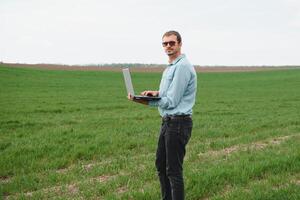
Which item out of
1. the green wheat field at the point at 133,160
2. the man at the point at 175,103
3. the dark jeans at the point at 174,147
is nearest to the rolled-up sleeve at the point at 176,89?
the man at the point at 175,103

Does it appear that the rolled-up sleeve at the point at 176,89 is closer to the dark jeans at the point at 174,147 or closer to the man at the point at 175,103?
the man at the point at 175,103

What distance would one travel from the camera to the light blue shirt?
16.4ft

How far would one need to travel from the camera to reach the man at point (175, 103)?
16.4ft

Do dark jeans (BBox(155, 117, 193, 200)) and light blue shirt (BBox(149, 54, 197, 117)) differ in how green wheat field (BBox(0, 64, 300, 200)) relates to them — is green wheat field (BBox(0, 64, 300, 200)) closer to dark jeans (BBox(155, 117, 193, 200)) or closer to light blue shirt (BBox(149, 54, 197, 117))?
dark jeans (BBox(155, 117, 193, 200))

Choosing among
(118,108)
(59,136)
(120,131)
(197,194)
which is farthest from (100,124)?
(197,194)

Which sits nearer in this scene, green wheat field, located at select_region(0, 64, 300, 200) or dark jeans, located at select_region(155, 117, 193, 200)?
dark jeans, located at select_region(155, 117, 193, 200)

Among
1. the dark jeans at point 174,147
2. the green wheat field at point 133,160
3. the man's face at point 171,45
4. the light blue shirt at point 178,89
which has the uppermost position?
the man's face at point 171,45

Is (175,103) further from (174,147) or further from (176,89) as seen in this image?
(174,147)

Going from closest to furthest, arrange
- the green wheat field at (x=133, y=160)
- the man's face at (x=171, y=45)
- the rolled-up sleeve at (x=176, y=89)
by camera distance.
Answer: the rolled-up sleeve at (x=176, y=89), the man's face at (x=171, y=45), the green wheat field at (x=133, y=160)

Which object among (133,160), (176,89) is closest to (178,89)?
(176,89)

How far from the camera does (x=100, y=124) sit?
1455 cm

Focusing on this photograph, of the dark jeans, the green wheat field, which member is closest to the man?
the dark jeans

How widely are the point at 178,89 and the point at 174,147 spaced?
71 centimetres

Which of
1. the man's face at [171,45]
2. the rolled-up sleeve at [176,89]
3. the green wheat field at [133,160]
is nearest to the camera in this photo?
the rolled-up sleeve at [176,89]
